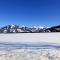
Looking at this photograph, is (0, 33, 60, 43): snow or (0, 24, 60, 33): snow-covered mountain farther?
(0, 24, 60, 33): snow-covered mountain

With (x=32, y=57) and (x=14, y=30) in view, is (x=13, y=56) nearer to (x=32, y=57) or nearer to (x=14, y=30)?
(x=32, y=57)

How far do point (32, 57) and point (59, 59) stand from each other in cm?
79

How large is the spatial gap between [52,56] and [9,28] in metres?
10.2

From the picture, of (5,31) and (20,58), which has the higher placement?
(5,31)

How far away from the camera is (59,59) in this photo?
4742 mm

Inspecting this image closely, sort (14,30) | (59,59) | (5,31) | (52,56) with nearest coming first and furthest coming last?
(59,59), (52,56), (5,31), (14,30)

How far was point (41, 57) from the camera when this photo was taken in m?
4.88

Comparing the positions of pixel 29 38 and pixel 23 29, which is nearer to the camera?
pixel 29 38

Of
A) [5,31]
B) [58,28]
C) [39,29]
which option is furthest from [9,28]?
[58,28]

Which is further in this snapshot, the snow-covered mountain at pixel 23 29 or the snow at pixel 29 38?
the snow-covered mountain at pixel 23 29

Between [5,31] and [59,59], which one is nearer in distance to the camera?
[59,59]

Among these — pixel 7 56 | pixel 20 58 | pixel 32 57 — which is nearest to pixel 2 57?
pixel 7 56

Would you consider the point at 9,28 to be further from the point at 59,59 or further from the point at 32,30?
the point at 59,59

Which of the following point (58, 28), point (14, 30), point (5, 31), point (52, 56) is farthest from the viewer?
point (58, 28)
